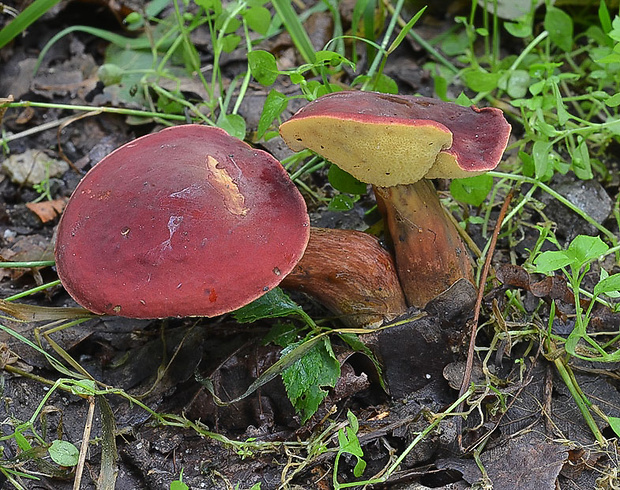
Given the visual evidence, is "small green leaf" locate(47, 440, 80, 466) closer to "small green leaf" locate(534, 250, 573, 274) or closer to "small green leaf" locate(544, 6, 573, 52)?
"small green leaf" locate(534, 250, 573, 274)

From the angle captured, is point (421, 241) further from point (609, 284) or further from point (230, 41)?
point (230, 41)

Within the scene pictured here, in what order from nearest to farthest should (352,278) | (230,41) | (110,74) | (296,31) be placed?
(352,278) < (230,41) < (296,31) < (110,74)

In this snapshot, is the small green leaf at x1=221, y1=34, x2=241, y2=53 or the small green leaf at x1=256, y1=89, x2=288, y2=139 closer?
the small green leaf at x1=256, y1=89, x2=288, y2=139

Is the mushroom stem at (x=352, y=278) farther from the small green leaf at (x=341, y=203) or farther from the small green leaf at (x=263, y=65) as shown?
the small green leaf at (x=263, y=65)

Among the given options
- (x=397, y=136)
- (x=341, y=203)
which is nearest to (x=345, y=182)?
(x=341, y=203)

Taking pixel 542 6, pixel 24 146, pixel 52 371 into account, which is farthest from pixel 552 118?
pixel 24 146

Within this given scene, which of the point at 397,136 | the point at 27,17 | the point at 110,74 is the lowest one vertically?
the point at 110,74

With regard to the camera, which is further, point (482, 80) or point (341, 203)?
point (482, 80)

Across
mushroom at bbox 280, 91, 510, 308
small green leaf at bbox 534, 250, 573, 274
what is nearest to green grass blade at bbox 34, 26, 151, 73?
mushroom at bbox 280, 91, 510, 308
